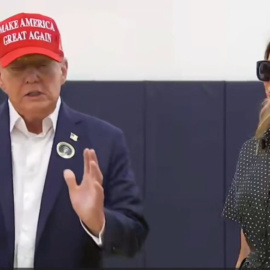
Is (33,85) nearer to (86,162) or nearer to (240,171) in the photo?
(86,162)

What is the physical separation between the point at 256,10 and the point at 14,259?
1909 mm

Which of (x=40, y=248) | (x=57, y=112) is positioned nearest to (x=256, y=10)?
(x=57, y=112)

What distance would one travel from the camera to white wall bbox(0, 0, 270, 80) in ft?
9.52

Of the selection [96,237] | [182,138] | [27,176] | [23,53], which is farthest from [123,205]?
[182,138]

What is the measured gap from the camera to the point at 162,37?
2918 mm

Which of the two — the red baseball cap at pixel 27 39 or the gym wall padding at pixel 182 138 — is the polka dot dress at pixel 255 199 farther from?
the gym wall padding at pixel 182 138

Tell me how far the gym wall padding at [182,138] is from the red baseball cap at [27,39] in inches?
52.1

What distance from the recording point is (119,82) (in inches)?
114

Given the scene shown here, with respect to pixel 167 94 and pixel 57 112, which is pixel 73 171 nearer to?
pixel 57 112

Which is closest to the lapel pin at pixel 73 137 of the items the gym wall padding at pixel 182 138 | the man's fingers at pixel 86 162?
the man's fingers at pixel 86 162

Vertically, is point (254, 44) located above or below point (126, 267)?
above

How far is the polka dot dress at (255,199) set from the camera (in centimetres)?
150

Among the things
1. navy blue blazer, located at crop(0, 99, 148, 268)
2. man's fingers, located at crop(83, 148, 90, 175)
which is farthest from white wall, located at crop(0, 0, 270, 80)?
man's fingers, located at crop(83, 148, 90, 175)

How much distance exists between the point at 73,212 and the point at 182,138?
152 cm
